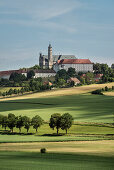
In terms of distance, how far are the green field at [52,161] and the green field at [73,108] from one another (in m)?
41.2

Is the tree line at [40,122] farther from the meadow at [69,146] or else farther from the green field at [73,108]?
the green field at [73,108]

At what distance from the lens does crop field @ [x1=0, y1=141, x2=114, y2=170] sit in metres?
46.9

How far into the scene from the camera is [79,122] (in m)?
92.7

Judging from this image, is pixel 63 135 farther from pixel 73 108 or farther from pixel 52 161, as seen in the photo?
pixel 73 108

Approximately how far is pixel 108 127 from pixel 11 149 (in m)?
30.6

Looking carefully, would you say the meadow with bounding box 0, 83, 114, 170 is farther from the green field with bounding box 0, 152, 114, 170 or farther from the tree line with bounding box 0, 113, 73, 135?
the tree line with bounding box 0, 113, 73, 135

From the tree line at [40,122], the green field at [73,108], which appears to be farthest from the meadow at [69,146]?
the tree line at [40,122]

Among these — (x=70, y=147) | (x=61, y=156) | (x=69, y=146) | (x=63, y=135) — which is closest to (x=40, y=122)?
(x=63, y=135)

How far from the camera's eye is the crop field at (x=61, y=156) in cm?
4688

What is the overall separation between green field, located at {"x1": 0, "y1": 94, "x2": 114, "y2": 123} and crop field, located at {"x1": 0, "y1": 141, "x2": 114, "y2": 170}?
Result: 32.8 metres

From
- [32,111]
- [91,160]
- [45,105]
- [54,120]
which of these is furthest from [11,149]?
[45,105]

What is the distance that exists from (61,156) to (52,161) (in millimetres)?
2635

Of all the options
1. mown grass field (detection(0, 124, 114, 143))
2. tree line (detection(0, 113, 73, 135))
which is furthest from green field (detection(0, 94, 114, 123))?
tree line (detection(0, 113, 73, 135))

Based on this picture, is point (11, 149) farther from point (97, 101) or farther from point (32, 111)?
point (97, 101)
